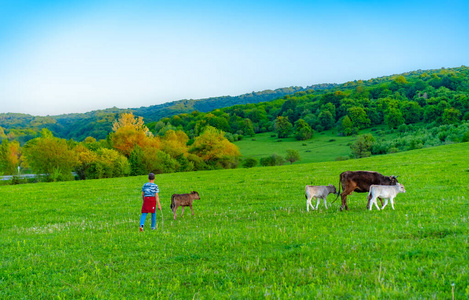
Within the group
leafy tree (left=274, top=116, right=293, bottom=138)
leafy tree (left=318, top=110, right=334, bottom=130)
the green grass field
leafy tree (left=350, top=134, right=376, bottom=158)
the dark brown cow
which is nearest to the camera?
the green grass field

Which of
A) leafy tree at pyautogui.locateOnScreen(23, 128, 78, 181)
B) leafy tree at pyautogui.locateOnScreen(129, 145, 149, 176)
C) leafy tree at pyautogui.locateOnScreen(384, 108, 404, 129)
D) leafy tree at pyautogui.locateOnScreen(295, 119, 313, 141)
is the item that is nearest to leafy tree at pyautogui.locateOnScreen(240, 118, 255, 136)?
leafy tree at pyautogui.locateOnScreen(295, 119, 313, 141)

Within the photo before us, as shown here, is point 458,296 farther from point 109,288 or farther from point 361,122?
point 361,122

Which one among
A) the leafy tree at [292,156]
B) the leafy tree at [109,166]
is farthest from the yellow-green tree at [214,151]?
the leafy tree at [109,166]

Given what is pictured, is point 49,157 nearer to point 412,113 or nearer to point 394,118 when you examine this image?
point 394,118

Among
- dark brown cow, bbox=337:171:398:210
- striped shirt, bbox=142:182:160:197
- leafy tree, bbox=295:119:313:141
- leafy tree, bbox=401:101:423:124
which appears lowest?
leafy tree, bbox=295:119:313:141

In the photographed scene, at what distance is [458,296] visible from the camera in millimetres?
6031

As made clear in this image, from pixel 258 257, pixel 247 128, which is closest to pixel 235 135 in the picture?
pixel 247 128

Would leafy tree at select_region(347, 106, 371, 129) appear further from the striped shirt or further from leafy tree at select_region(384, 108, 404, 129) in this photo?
the striped shirt

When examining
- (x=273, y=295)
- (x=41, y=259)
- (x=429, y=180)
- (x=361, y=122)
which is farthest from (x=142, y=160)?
(x=361, y=122)

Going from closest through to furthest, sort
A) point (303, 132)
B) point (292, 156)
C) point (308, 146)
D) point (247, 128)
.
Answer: point (292, 156), point (308, 146), point (303, 132), point (247, 128)

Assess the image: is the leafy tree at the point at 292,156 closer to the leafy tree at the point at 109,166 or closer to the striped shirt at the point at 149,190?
the leafy tree at the point at 109,166

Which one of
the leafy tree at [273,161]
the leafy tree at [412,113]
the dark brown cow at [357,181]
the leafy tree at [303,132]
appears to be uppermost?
the dark brown cow at [357,181]

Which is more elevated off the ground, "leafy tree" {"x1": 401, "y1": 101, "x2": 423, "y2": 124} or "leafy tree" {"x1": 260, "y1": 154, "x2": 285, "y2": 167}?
"leafy tree" {"x1": 401, "y1": 101, "x2": 423, "y2": 124}

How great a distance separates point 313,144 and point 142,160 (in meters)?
72.3
